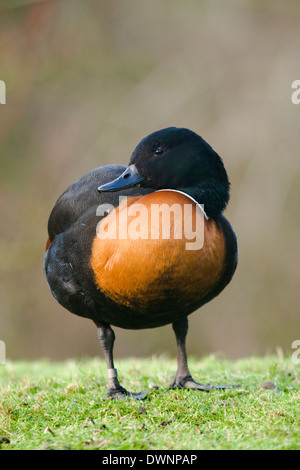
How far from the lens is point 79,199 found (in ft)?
13.0

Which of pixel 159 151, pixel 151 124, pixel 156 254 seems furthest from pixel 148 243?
pixel 151 124

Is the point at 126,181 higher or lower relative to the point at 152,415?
higher

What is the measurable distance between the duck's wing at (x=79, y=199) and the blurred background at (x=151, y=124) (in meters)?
4.46

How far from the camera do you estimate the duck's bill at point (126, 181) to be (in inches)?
145

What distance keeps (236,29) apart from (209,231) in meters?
5.90

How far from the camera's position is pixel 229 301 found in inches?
362

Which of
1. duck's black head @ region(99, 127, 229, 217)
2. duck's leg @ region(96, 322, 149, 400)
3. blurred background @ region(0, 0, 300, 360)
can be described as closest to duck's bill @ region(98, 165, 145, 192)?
duck's black head @ region(99, 127, 229, 217)

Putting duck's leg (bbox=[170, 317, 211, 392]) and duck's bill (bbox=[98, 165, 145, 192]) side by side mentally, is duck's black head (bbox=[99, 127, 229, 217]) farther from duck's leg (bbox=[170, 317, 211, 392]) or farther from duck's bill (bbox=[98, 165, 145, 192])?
duck's leg (bbox=[170, 317, 211, 392])

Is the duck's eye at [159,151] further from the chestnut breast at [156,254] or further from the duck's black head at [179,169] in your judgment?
the chestnut breast at [156,254]

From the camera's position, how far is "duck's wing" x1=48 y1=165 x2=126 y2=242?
12.7 feet

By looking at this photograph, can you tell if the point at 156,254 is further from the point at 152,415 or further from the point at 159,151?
the point at 152,415

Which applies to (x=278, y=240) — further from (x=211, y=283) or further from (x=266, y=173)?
(x=211, y=283)

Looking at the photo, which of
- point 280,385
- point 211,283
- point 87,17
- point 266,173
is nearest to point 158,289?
point 211,283

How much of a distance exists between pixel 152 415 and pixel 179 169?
138cm
